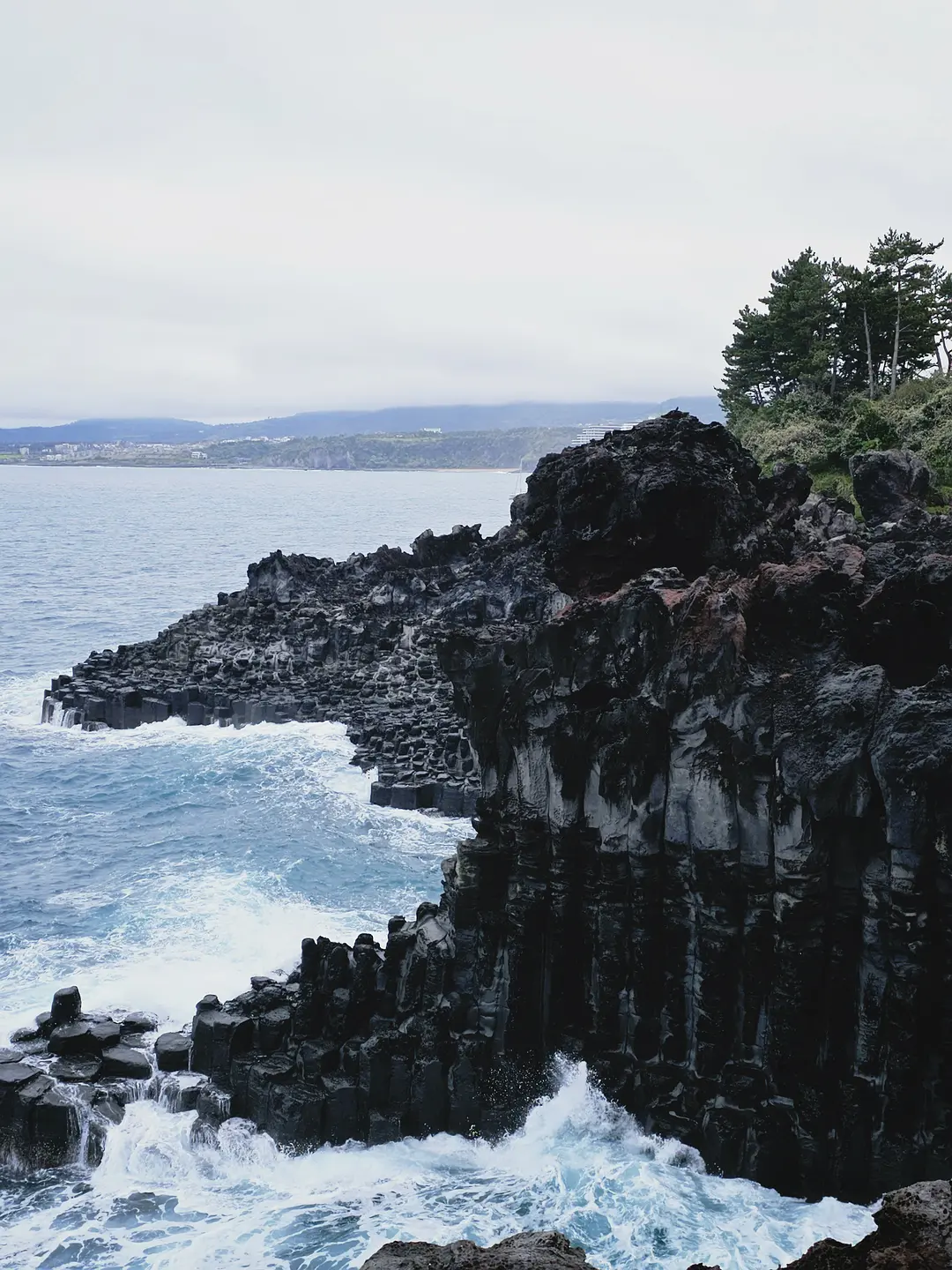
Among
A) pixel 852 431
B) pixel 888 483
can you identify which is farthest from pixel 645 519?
pixel 852 431

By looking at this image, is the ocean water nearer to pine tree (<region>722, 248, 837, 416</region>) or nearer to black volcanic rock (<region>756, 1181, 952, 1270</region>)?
black volcanic rock (<region>756, 1181, 952, 1270</region>)

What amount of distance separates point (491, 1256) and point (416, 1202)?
27.0 ft

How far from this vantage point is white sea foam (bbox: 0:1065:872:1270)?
1380 centimetres

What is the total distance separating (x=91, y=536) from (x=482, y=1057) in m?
126

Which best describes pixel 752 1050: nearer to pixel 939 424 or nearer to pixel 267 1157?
pixel 267 1157

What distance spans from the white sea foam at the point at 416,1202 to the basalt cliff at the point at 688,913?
1.18ft

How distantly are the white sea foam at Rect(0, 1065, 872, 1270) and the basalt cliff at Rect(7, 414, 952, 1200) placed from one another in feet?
1.18

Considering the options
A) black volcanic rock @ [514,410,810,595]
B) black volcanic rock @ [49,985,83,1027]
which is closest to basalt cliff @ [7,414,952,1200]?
black volcanic rock @ [514,410,810,595]

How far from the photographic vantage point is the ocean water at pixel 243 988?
14094 mm

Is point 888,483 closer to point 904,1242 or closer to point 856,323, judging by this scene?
point 856,323

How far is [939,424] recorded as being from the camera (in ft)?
140

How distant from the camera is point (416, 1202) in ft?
48.5

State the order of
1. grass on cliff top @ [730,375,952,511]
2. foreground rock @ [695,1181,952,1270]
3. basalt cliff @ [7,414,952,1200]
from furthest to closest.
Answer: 1. grass on cliff top @ [730,375,952,511]
2. basalt cliff @ [7,414,952,1200]
3. foreground rock @ [695,1181,952,1270]

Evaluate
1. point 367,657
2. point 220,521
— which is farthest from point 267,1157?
point 220,521
